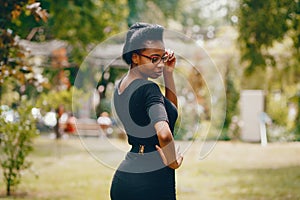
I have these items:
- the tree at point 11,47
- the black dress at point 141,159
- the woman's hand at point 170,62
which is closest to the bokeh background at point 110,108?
the tree at point 11,47

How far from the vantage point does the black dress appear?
3.36 m

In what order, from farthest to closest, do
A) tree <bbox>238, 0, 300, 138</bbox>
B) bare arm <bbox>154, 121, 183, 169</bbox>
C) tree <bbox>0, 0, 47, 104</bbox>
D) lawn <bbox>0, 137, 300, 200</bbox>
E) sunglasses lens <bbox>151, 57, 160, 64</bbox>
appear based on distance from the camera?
tree <bbox>238, 0, 300, 138</bbox>, lawn <bbox>0, 137, 300, 200</bbox>, tree <bbox>0, 0, 47, 104</bbox>, sunglasses lens <bbox>151, 57, 160, 64</bbox>, bare arm <bbox>154, 121, 183, 169</bbox>

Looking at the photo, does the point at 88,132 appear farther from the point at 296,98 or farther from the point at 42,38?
the point at 296,98

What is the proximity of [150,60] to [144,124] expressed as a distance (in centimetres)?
36

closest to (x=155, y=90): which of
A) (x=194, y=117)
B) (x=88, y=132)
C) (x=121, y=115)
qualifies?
(x=121, y=115)

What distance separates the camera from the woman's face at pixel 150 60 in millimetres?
3434

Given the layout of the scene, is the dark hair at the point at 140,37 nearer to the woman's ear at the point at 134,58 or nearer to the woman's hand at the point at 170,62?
the woman's ear at the point at 134,58

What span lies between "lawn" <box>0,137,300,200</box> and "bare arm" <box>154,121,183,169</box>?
4.32 ft

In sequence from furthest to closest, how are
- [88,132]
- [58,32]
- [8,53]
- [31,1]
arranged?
1. [88,132]
2. [58,32]
3. [8,53]
4. [31,1]

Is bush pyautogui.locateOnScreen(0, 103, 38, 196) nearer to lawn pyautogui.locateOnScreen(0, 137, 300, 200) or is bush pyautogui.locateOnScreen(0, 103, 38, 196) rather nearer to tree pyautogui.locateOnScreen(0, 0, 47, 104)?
lawn pyautogui.locateOnScreen(0, 137, 300, 200)

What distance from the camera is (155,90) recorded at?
10.8ft

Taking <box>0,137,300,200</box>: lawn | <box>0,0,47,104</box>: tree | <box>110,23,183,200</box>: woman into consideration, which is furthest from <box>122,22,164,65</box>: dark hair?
<box>0,0,47,104</box>: tree

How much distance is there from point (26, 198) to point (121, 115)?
599 centimetres

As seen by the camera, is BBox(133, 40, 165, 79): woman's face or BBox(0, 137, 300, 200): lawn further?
BBox(0, 137, 300, 200): lawn
